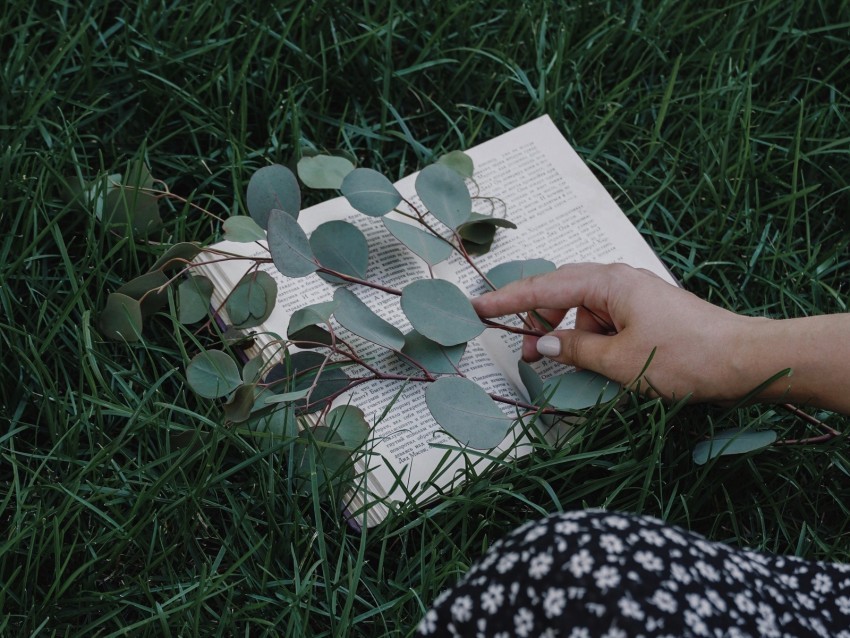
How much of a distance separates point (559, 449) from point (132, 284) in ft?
1.71

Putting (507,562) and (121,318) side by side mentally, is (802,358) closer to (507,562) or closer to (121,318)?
(507,562)

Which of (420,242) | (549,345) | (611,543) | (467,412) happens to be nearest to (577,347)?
(549,345)

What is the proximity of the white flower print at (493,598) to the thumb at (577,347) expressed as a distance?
1.19 feet

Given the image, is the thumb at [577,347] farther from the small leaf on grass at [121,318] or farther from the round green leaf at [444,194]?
the small leaf on grass at [121,318]

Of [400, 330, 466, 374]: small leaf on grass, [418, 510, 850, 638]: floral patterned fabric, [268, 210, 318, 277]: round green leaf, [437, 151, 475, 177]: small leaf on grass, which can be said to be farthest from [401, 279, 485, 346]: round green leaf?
[418, 510, 850, 638]: floral patterned fabric

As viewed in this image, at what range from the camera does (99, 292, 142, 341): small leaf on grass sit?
3.31 feet

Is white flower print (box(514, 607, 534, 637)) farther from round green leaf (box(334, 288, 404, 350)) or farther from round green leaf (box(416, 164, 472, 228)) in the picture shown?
round green leaf (box(416, 164, 472, 228))

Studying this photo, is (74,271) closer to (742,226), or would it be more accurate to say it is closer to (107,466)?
(107,466)

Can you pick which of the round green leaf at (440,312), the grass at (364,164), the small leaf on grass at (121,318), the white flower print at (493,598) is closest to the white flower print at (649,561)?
the white flower print at (493,598)

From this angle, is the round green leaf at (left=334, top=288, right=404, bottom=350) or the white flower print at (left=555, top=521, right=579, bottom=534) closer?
the white flower print at (left=555, top=521, right=579, bottom=534)

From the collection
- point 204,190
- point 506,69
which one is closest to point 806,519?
point 506,69

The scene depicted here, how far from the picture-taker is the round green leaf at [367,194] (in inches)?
43.5

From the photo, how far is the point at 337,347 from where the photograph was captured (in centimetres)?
101

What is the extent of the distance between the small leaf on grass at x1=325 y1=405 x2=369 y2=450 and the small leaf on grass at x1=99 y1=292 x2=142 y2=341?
252 millimetres
